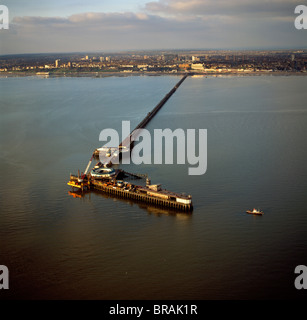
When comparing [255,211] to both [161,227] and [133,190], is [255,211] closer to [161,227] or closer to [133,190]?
[161,227]

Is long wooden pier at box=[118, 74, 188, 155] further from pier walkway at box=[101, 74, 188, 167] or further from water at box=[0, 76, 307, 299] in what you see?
water at box=[0, 76, 307, 299]

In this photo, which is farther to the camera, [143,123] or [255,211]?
[143,123]

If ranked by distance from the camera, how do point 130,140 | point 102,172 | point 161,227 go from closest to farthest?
point 161,227 → point 102,172 → point 130,140

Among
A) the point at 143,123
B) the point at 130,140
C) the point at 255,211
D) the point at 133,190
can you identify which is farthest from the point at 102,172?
the point at 143,123


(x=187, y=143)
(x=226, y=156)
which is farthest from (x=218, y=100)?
(x=226, y=156)

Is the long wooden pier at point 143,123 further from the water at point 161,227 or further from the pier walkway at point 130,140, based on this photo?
the water at point 161,227

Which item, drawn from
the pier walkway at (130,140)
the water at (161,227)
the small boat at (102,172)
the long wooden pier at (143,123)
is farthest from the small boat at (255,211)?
the long wooden pier at (143,123)
